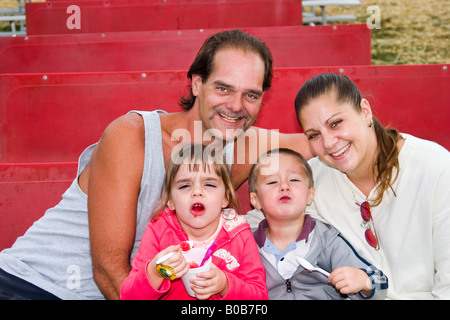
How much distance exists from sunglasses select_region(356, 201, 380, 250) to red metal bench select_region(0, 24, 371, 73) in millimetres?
1581

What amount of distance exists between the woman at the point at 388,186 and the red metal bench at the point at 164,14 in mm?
2127

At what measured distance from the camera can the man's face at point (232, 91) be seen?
1535mm

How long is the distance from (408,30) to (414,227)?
13.1ft

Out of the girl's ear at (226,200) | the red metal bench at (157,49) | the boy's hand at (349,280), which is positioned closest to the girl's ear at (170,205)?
the girl's ear at (226,200)

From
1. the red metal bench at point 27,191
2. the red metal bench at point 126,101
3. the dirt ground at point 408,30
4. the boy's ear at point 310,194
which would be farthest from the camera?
the dirt ground at point 408,30

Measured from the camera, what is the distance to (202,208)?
140 centimetres

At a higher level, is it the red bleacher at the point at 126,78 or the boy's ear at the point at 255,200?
the red bleacher at the point at 126,78

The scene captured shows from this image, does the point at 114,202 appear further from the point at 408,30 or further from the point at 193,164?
the point at 408,30

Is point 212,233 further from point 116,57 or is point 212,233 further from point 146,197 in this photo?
point 116,57

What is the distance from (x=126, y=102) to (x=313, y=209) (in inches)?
44.8

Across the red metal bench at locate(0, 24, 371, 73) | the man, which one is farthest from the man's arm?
the red metal bench at locate(0, 24, 371, 73)

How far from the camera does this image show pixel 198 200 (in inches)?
55.1

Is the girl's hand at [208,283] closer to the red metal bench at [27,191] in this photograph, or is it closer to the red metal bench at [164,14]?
the red metal bench at [27,191]

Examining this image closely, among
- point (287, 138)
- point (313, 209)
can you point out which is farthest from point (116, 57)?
point (313, 209)
